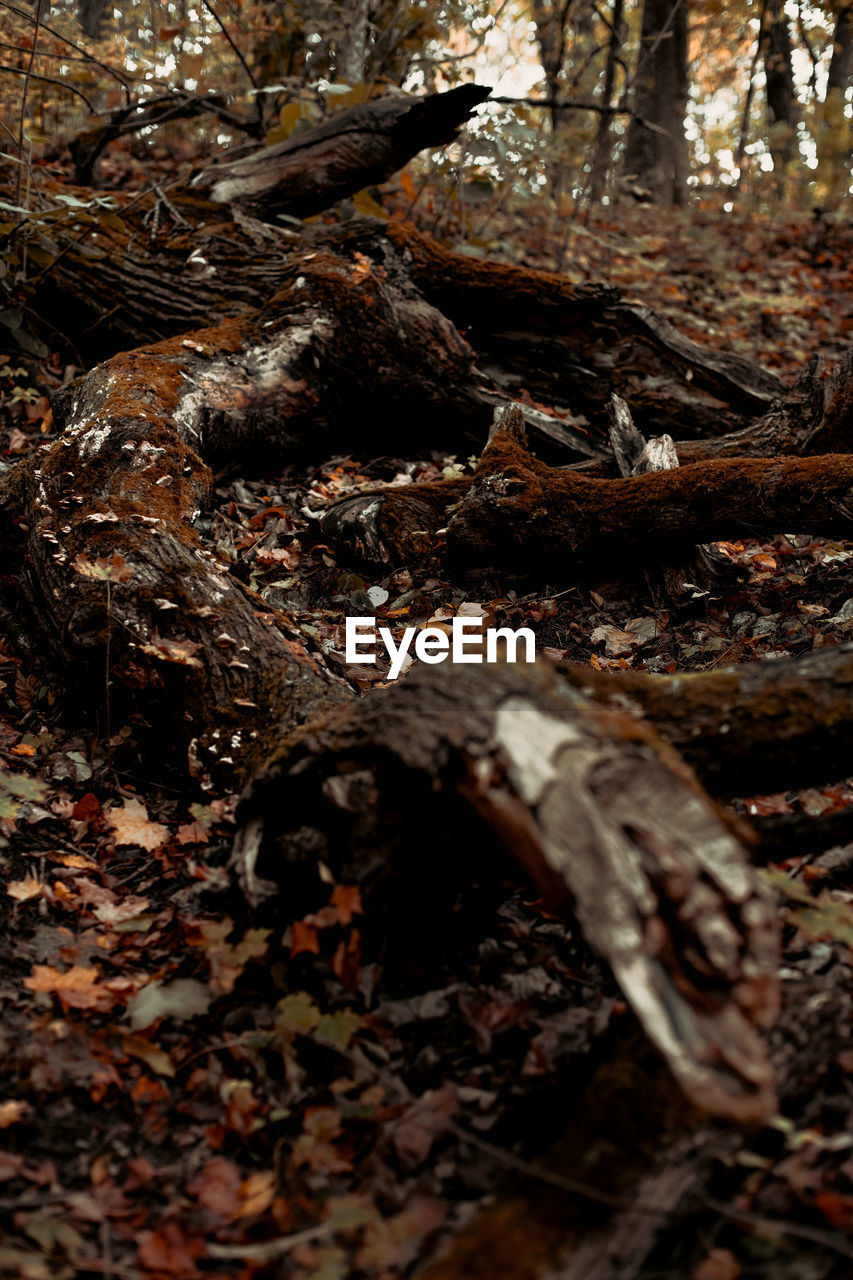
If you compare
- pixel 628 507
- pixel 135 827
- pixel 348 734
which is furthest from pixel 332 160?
pixel 348 734

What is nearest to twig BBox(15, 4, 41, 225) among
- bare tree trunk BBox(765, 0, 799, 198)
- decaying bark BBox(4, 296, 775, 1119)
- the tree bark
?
decaying bark BBox(4, 296, 775, 1119)

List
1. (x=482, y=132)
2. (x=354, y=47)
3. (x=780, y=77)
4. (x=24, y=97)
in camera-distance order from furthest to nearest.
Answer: (x=780, y=77), (x=354, y=47), (x=482, y=132), (x=24, y=97)

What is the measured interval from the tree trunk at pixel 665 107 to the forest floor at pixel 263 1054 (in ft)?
38.6

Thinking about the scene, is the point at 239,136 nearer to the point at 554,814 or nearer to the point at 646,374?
the point at 646,374

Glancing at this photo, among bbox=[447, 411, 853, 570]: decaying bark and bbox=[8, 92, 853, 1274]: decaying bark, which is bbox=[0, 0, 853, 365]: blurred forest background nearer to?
bbox=[8, 92, 853, 1274]: decaying bark

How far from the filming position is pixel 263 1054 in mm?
2154

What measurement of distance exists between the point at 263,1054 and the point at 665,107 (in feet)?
45.7

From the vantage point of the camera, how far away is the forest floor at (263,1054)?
165cm

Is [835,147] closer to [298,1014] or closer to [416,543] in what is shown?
[416,543]

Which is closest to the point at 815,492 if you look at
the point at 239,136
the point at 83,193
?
the point at 83,193

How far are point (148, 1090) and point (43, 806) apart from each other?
4.22 ft

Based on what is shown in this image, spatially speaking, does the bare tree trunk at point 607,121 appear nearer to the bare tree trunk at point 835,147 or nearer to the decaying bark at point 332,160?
the bare tree trunk at point 835,147

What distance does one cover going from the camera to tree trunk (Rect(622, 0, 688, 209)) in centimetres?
1168

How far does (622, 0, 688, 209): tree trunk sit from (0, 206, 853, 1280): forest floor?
38.6ft
